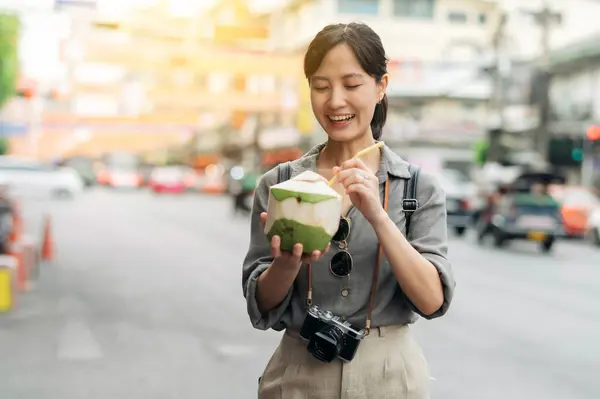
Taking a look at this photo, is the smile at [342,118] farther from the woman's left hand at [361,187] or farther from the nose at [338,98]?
the woman's left hand at [361,187]

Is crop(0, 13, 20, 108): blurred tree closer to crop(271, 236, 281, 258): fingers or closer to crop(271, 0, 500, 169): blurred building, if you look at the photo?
crop(271, 0, 500, 169): blurred building

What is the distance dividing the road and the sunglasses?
0.41 m

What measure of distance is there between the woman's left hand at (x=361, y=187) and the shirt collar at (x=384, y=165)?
213 millimetres

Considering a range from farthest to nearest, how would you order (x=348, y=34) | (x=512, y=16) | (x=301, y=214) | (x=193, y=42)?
(x=193, y=42)
(x=512, y=16)
(x=348, y=34)
(x=301, y=214)

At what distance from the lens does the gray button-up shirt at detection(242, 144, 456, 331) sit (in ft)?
7.63

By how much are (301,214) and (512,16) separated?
49807mm

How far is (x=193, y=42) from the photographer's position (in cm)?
5372

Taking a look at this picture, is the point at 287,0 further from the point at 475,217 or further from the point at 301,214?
the point at 301,214

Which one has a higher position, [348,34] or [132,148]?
[348,34]

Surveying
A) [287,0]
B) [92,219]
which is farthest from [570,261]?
[287,0]

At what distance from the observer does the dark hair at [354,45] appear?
230cm

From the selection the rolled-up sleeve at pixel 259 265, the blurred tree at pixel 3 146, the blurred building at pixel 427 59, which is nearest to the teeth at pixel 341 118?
the rolled-up sleeve at pixel 259 265

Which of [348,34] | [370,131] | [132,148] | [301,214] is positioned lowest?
[132,148]

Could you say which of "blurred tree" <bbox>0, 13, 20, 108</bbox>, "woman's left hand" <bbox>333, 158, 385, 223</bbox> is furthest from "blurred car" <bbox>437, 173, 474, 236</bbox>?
"blurred tree" <bbox>0, 13, 20, 108</bbox>
